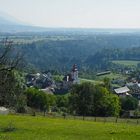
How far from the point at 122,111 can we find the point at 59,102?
48.0ft

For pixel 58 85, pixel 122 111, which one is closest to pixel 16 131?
pixel 122 111

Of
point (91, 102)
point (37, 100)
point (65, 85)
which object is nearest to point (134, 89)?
point (65, 85)

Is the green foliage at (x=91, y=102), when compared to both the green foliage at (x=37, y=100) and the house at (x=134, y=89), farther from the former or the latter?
the house at (x=134, y=89)

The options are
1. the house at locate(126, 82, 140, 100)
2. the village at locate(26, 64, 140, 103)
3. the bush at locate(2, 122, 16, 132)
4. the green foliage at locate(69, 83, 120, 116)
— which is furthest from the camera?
the house at locate(126, 82, 140, 100)

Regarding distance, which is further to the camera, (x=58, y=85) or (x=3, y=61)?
(x=58, y=85)

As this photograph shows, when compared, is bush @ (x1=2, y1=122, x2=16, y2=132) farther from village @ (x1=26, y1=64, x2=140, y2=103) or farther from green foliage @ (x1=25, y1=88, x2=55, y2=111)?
village @ (x1=26, y1=64, x2=140, y2=103)

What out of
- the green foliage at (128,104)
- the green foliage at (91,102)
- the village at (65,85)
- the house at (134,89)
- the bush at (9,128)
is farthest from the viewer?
the house at (134,89)

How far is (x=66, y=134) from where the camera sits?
2491cm

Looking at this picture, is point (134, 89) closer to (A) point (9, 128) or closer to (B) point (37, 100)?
(B) point (37, 100)

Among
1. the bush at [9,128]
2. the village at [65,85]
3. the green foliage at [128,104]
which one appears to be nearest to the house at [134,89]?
the village at [65,85]

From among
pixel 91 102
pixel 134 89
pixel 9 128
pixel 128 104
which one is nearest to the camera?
pixel 9 128

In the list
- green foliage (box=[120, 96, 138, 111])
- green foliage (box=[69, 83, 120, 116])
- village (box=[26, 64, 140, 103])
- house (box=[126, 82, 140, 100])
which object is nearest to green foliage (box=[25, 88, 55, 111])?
green foliage (box=[69, 83, 120, 116])

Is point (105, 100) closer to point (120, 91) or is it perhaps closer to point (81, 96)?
point (81, 96)

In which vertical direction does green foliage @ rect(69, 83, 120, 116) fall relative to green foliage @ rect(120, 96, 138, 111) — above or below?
above
